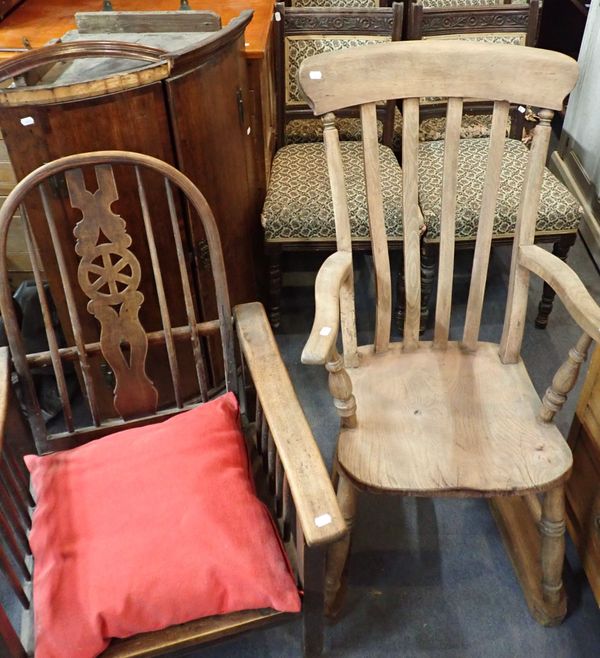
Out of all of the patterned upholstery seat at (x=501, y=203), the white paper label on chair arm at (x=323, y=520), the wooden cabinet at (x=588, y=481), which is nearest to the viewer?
the white paper label on chair arm at (x=323, y=520)

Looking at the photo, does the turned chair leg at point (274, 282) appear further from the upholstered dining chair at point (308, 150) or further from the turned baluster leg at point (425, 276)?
the turned baluster leg at point (425, 276)

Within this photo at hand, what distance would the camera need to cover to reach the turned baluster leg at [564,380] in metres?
1.13

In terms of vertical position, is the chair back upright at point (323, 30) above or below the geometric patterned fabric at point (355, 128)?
above

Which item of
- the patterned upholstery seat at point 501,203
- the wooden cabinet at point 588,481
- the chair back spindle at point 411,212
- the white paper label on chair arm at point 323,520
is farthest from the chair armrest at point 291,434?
the patterned upholstery seat at point 501,203

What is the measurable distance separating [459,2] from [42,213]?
2.02 m

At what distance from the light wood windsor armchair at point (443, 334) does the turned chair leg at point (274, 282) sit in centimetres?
74

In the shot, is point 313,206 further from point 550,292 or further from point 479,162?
point 550,292

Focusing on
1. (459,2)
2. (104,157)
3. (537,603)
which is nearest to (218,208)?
(104,157)

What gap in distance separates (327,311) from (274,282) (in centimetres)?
106

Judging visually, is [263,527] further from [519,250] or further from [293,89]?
[293,89]

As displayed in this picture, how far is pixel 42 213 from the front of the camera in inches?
53.1

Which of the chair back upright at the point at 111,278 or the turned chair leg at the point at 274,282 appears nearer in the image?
the chair back upright at the point at 111,278

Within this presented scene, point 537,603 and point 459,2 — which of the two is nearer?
point 537,603

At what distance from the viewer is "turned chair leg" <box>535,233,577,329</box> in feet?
6.54
